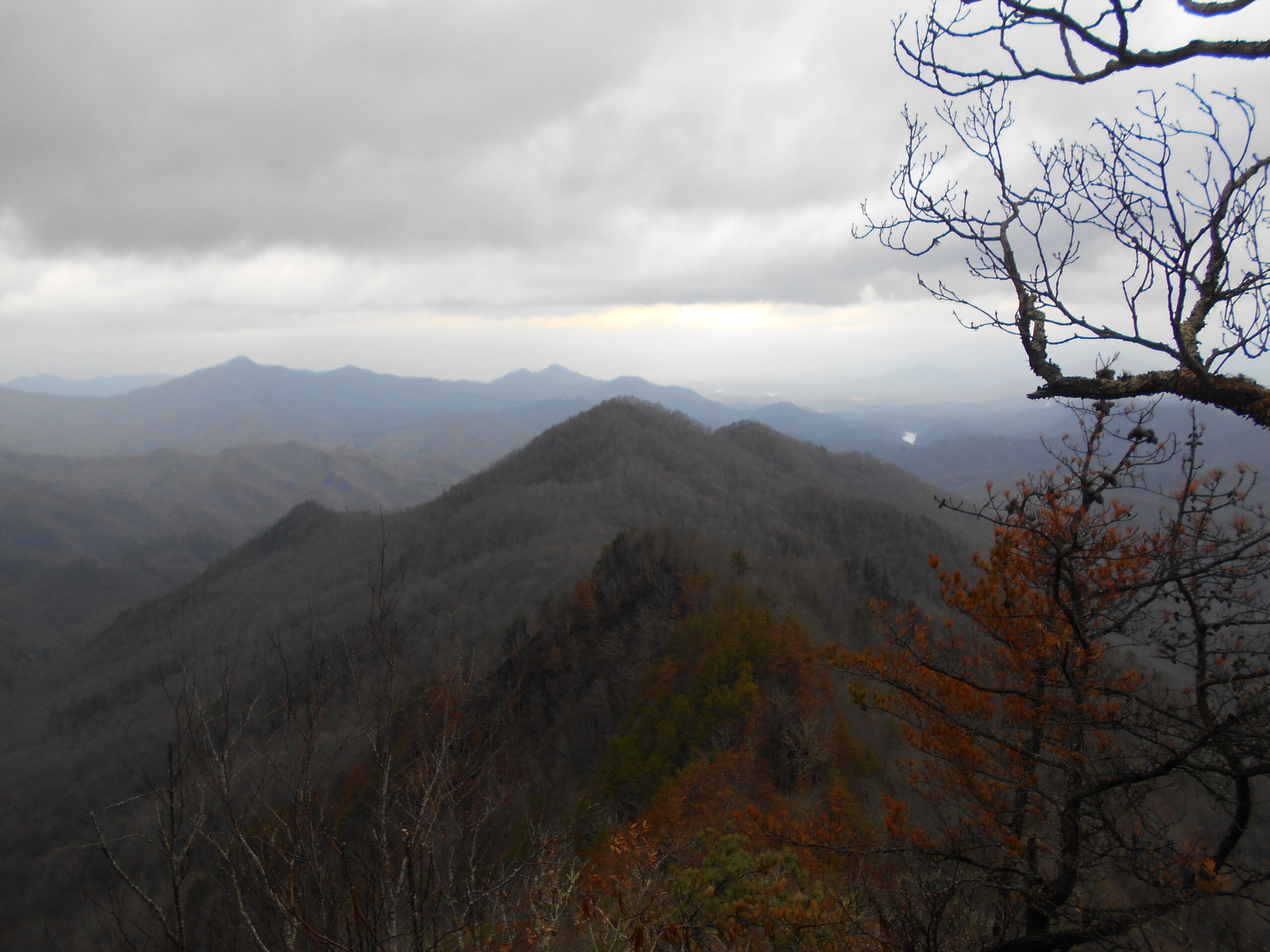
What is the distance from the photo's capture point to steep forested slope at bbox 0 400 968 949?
154 feet

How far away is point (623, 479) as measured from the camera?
87562 mm

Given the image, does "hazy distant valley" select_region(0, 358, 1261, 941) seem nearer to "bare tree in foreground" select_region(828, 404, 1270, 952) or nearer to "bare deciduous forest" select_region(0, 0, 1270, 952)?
"bare deciduous forest" select_region(0, 0, 1270, 952)

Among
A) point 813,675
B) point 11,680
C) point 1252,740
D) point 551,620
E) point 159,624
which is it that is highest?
point 1252,740

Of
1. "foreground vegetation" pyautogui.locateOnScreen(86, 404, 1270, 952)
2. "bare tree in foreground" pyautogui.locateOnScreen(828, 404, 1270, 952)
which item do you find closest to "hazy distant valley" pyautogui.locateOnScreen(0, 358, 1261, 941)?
"foreground vegetation" pyautogui.locateOnScreen(86, 404, 1270, 952)

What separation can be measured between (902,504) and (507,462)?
70080 mm

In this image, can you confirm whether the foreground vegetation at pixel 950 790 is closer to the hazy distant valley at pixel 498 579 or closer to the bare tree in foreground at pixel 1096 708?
the bare tree in foreground at pixel 1096 708

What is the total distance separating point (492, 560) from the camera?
67.2 metres

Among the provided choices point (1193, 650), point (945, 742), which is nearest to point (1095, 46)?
point (1193, 650)

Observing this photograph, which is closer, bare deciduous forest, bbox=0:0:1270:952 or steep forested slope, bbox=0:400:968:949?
bare deciduous forest, bbox=0:0:1270:952

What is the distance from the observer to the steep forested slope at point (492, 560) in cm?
4700

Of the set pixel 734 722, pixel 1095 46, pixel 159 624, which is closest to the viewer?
pixel 1095 46

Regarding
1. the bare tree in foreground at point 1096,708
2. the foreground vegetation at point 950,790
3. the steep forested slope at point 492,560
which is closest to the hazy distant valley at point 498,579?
the steep forested slope at point 492,560

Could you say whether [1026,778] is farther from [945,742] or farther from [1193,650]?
[1193,650]

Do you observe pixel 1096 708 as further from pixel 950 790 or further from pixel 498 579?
pixel 498 579
